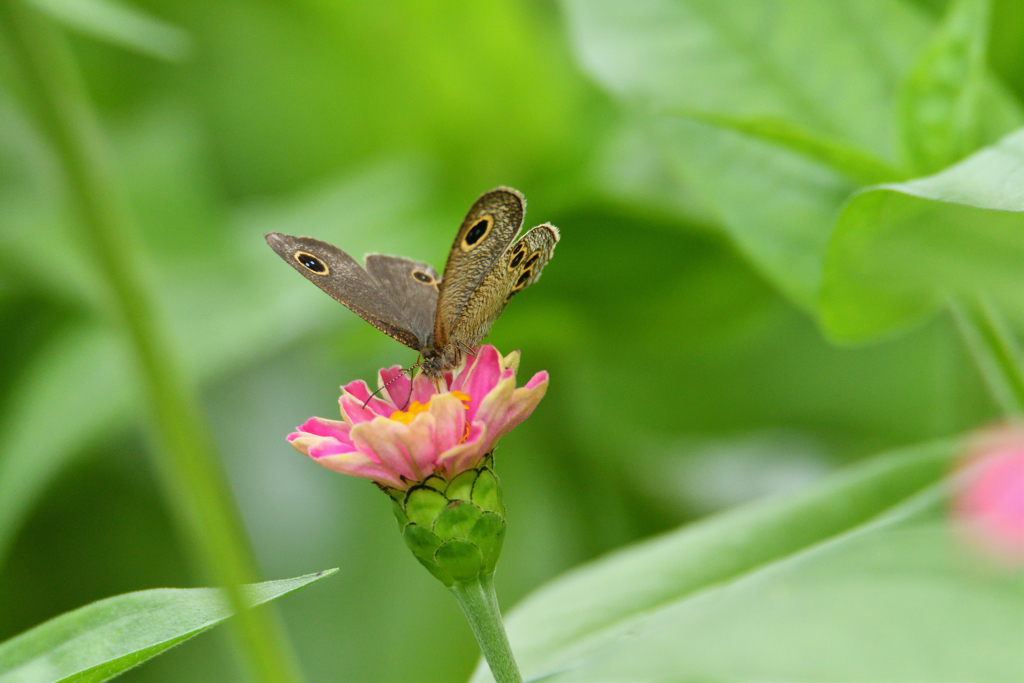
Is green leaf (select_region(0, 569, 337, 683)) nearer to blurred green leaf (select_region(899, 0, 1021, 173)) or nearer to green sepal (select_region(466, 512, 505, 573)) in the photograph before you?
green sepal (select_region(466, 512, 505, 573))

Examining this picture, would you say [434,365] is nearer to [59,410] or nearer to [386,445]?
[386,445]

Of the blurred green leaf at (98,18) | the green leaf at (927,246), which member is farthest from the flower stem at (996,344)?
the blurred green leaf at (98,18)

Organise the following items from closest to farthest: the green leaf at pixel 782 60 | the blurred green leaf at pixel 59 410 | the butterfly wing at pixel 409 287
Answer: the butterfly wing at pixel 409 287
the green leaf at pixel 782 60
the blurred green leaf at pixel 59 410

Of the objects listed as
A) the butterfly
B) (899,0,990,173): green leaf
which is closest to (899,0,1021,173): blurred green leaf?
(899,0,990,173): green leaf

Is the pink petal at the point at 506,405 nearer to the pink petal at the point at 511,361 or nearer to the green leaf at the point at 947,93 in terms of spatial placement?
the pink petal at the point at 511,361

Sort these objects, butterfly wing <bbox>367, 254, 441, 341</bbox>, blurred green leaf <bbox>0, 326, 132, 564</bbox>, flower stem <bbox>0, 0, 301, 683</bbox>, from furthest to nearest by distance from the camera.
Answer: blurred green leaf <bbox>0, 326, 132, 564</bbox>
butterfly wing <bbox>367, 254, 441, 341</bbox>
flower stem <bbox>0, 0, 301, 683</bbox>

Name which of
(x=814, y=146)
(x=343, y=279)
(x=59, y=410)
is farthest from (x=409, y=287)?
(x=59, y=410)

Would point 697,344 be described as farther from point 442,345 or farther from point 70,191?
point 70,191
